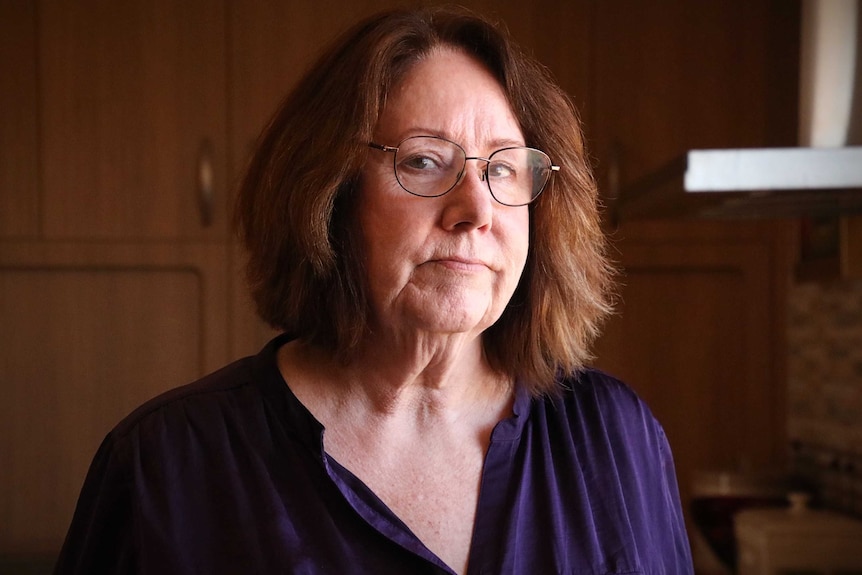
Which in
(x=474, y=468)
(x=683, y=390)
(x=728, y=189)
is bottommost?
(x=683, y=390)

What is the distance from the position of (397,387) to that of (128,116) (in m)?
1.62

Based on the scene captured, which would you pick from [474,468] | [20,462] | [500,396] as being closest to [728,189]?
[500,396]

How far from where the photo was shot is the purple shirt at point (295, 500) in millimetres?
976

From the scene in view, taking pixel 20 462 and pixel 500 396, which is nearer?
pixel 500 396

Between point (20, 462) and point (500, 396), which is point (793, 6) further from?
point (20, 462)

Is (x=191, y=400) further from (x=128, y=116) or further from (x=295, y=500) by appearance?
(x=128, y=116)

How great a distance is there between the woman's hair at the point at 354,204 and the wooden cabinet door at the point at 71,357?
1.28 meters

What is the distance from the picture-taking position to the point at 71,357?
8.00 feet

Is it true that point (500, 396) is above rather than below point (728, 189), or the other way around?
below

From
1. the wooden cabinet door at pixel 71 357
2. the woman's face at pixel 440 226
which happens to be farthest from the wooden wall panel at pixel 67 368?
the woman's face at pixel 440 226

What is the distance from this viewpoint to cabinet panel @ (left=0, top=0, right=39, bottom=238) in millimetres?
2402

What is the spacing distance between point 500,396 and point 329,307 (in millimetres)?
244

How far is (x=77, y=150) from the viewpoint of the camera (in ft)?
7.94

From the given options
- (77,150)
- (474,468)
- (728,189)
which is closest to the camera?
(474,468)
